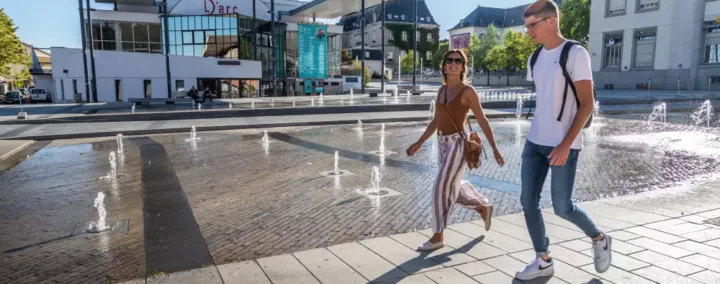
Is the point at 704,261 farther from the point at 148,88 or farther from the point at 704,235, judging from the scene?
the point at 148,88

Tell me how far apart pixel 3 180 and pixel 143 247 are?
18.0 ft

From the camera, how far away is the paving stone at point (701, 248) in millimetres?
4023

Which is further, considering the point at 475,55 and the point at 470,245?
the point at 475,55

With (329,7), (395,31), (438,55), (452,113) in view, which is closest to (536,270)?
(452,113)

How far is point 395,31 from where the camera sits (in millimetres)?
109125

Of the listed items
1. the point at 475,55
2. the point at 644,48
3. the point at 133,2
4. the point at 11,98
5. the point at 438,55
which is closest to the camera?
the point at 11,98

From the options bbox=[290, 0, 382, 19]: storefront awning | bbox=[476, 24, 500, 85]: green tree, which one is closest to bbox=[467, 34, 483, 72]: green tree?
bbox=[476, 24, 500, 85]: green tree

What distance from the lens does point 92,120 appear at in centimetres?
2008

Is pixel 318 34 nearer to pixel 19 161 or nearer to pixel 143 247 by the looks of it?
pixel 19 161

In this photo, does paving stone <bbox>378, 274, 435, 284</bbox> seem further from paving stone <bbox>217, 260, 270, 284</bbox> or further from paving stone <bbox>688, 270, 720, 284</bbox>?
paving stone <bbox>688, 270, 720, 284</bbox>

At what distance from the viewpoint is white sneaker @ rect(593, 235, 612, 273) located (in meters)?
3.50

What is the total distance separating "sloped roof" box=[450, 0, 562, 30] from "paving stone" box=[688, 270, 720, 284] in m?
109

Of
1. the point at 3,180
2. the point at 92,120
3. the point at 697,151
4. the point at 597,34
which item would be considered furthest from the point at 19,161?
the point at 597,34

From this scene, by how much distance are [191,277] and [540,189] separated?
8.94 ft
